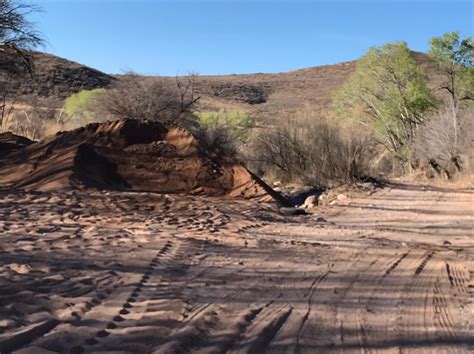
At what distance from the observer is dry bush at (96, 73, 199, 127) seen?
25.2 m

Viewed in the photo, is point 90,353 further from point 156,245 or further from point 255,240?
point 255,240

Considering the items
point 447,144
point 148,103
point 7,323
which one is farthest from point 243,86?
point 7,323

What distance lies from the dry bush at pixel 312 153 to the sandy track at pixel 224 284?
951 centimetres

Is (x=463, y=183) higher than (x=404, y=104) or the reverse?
the reverse

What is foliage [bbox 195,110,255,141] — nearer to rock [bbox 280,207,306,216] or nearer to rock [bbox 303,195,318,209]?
rock [bbox 303,195,318,209]

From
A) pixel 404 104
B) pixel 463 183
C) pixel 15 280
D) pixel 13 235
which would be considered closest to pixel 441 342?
pixel 15 280

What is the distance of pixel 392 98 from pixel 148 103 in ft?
65.1

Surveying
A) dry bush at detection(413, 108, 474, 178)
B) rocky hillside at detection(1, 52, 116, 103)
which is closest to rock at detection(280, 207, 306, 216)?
dry bush at detection(413, 108, 474, 178)

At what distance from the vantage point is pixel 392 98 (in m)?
39.2

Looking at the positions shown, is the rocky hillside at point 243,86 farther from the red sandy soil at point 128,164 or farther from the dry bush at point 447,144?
the red sandy soil at point 128,164

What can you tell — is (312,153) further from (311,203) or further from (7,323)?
(7,323)

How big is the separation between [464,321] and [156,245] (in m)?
4.52

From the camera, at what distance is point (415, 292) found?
6539 millimetres

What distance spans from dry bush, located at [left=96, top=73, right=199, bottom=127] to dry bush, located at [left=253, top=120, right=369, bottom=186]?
364 cm
